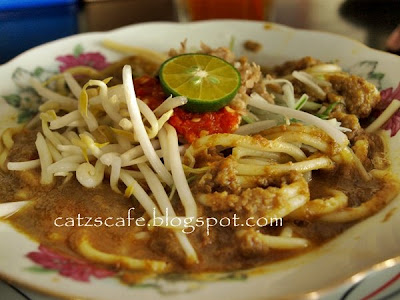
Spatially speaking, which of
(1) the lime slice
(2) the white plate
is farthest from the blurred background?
(1) the lime slice

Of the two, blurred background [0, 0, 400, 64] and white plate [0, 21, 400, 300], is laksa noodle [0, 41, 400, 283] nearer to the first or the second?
white plate [0, 21, 400, 300]

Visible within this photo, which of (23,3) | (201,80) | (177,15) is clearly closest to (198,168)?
(201,80)

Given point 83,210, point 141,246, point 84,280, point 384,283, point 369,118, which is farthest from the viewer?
point 369,118

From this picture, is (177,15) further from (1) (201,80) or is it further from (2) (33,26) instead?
(1) (201,80)

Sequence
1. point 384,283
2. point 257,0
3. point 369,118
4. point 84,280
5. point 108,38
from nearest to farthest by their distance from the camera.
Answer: point 84,280 → point 384,283 → point 369,118 → point 108,38 → point 257,0

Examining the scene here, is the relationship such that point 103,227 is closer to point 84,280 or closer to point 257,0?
point 84,280

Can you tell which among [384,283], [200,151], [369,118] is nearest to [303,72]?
[369,118]

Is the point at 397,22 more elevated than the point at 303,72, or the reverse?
the point at 303,72
